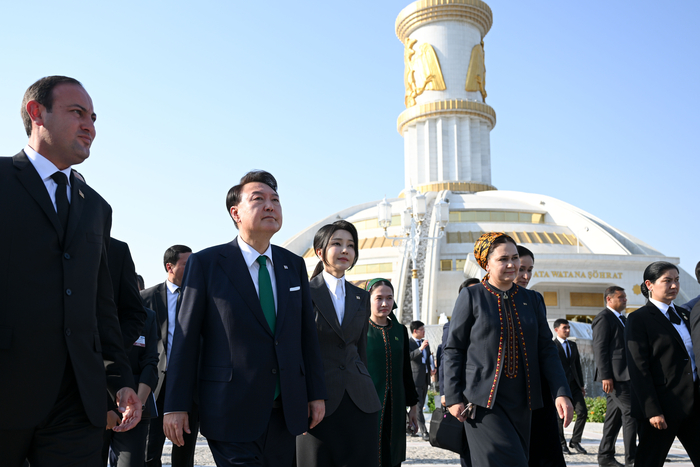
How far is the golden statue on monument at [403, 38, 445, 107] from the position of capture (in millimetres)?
34438

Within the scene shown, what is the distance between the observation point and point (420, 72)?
114 ft

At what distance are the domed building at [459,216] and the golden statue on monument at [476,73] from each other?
53 mm

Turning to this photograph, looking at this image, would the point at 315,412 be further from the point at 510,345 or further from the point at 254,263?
the point at 510,345

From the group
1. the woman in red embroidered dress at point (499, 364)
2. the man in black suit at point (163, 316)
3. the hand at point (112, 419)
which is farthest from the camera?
the man in black suit at point (163, 316)

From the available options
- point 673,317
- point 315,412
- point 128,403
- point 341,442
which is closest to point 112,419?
point 128,403

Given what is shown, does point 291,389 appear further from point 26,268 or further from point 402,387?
point 402,387

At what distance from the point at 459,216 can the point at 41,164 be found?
93.0 feet

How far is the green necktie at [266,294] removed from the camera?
3189mm

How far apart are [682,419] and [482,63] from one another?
→ 32736 mm

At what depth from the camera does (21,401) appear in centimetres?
222

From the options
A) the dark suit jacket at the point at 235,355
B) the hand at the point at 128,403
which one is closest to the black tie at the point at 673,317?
the dark suit jacket at the point at 235,355

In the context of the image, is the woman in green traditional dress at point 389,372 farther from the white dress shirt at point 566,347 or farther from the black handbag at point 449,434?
the white dress shirt at point 566,347

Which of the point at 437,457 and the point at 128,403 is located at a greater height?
the point at 128,403

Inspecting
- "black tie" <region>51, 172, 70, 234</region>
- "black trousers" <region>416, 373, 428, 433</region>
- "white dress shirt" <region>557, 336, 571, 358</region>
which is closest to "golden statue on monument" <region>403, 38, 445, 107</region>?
"black trousers" <region>416, 373, 428, 433</region>
